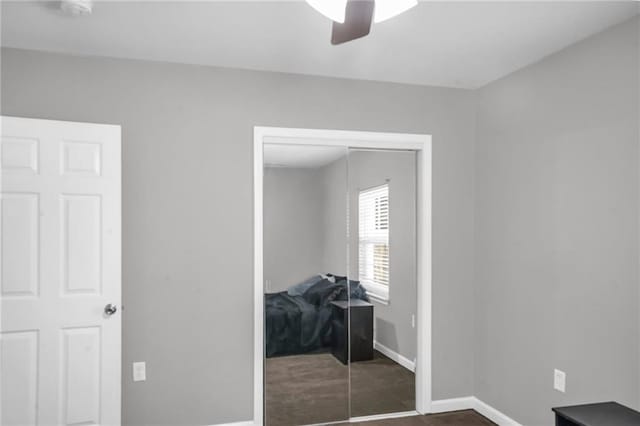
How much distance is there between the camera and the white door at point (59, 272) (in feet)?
8.55

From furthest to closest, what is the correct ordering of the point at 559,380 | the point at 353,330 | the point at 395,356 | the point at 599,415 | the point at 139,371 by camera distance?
1. the point at 395,356
2. the point at 353,330
3. the point at 139,371
4. the point at 559,380
5. the point at 599,415

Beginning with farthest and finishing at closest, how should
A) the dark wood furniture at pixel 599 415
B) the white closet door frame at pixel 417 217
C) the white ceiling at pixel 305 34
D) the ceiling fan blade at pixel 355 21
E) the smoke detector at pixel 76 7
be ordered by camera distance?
the white closet door frame at pixel 417 217
the white ceiling at pixel 305 34
the smoke detector at pixel 76 7
the dark wood furniture at pixel 599 415
the ceiling fan blade at pixel 355 21

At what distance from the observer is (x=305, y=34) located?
268 cm

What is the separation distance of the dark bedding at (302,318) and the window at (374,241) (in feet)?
0.38

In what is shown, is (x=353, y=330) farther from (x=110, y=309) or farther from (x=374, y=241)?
(x=110, y=309)

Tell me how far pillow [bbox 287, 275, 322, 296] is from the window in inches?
13.4

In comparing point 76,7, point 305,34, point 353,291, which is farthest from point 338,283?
point 76,7

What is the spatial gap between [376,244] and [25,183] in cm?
233

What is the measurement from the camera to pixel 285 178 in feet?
11.1

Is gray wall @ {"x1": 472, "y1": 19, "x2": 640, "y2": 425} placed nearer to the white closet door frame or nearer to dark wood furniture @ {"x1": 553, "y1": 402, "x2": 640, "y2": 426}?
dark wood furniture @ {"x1": 553, "y1": 402, "x2": 640, "y2": 426}

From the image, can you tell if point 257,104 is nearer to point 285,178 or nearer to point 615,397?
point 285,178

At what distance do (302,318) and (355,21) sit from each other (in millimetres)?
2278

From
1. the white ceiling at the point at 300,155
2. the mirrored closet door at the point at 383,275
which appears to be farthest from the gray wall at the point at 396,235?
the white ceiling at the point at 300,155

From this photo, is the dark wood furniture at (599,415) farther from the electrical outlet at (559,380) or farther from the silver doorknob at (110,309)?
the silver doorknob at (110,309)
